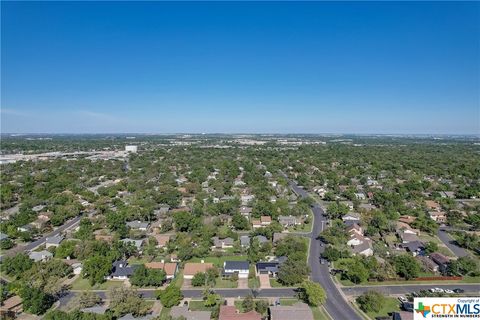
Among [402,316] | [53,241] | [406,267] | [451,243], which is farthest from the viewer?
[451,243]

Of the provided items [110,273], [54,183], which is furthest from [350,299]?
[54,183]

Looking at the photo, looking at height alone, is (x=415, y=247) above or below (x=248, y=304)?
below

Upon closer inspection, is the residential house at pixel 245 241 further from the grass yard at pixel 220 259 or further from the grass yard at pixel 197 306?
the grass yard at pixel 197 306

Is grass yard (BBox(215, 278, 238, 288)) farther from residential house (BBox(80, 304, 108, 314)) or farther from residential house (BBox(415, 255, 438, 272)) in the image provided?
residential house (BBox(415, 255, 438, 272))

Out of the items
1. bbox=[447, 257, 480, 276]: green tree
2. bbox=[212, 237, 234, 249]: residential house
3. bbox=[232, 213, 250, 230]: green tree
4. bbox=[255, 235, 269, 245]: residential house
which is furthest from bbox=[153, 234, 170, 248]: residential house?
bbox=[447, 257, 480, 276]: green tree

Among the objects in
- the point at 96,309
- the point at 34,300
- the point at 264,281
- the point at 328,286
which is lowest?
the point at 328,286

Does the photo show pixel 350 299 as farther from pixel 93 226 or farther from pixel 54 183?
pixel 54 183

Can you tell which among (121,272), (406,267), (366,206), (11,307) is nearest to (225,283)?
(121,272)

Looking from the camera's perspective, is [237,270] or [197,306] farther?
[237,270]

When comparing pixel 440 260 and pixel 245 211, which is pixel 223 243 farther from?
pixel 440 260
